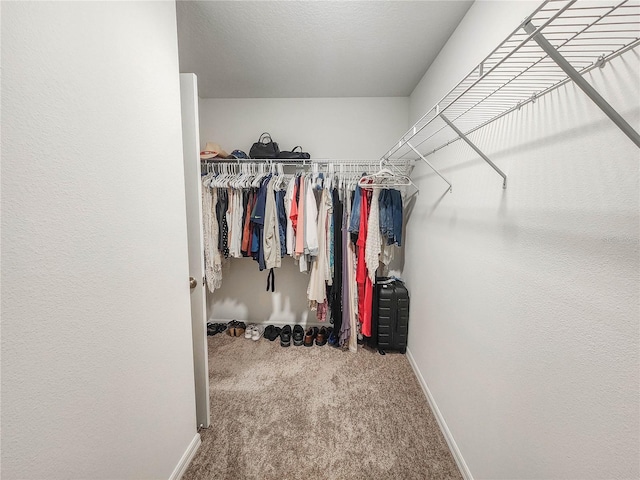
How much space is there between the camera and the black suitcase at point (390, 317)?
236 centimetres

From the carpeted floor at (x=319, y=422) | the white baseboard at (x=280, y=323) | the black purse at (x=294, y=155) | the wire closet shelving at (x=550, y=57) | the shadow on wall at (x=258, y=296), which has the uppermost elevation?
the black purse at (x=294, y=155)

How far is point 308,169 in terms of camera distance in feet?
8.84

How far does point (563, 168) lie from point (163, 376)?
5.87 feet

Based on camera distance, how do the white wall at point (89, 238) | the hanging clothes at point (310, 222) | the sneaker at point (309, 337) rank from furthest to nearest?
the sneaker at point (309, 337)
the hanging clothes at point (310, 222)
the white wall at point (89, 238)

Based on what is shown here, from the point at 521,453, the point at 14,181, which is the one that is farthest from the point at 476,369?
the point at 14,181

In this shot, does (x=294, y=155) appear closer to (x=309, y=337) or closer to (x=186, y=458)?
(x=309, y=337)

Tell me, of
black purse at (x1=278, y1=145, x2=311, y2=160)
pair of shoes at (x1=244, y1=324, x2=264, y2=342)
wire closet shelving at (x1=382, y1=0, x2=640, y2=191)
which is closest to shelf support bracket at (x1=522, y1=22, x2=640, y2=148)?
wire closet shelving at (x1=382, y1=0, x2=640, y2=191)

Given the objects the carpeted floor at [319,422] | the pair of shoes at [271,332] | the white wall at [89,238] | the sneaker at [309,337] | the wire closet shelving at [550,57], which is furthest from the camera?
the pair of shoes at [271,332]

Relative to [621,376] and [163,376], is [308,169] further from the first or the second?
[621,376]

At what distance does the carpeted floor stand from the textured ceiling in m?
2.59

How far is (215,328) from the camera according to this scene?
2855 mm

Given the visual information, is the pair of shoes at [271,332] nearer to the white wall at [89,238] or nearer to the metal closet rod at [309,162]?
the white wall at [89,238]

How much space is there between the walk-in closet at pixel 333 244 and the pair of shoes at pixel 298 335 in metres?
0.14

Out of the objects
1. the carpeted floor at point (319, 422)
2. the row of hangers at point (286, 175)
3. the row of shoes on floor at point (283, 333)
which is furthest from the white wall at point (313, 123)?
the carpeted floor at point (319, 422)
